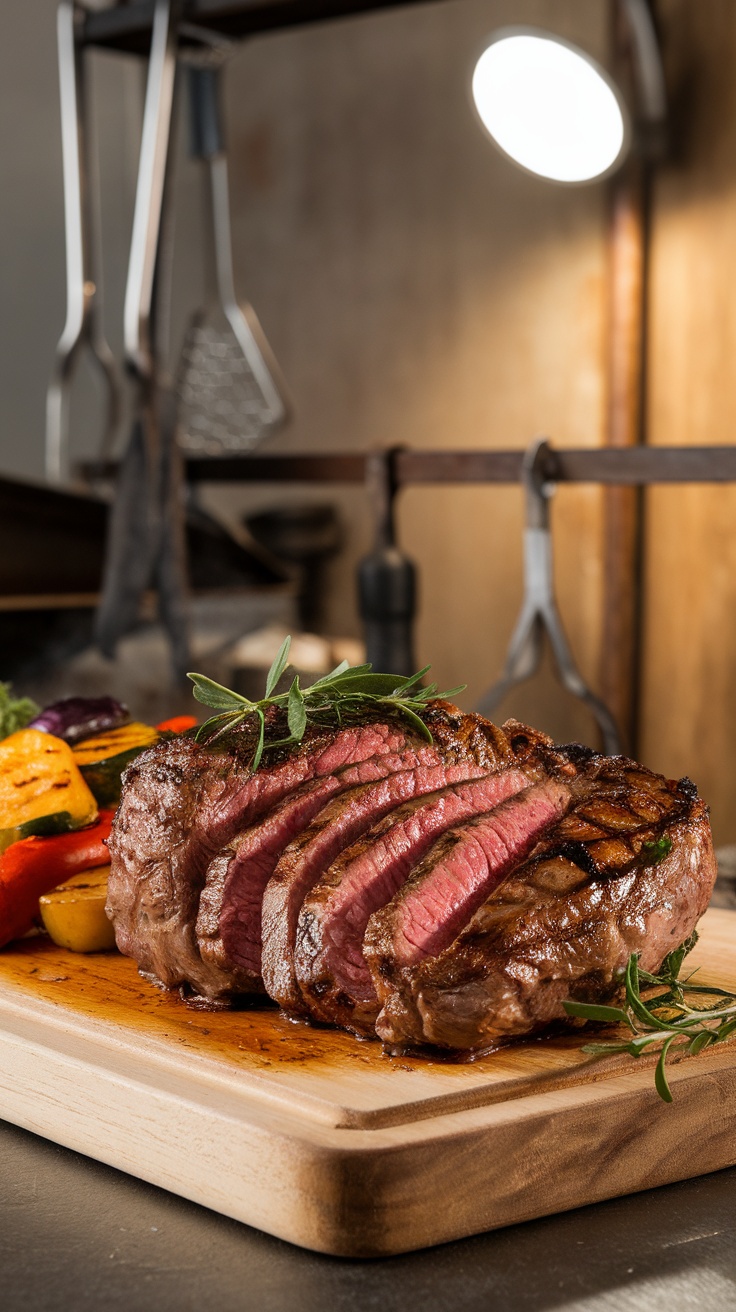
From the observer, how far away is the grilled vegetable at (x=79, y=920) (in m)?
1.70

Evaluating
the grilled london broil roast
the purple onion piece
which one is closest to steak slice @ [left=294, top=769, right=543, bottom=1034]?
the grilled london broil roast

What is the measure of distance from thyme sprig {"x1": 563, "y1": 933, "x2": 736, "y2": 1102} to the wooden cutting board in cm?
2

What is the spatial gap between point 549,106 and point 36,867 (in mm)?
2409

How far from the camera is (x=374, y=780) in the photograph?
1.54 m

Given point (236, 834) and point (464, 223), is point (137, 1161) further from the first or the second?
point (464, 223)

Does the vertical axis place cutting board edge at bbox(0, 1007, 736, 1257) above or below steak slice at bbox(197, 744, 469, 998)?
below

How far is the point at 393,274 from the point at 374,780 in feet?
12.9

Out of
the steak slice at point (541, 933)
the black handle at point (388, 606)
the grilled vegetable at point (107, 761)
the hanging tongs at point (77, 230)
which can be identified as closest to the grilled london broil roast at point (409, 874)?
the steak slice at point (541, 933)

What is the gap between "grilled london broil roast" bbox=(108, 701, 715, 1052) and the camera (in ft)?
4.32

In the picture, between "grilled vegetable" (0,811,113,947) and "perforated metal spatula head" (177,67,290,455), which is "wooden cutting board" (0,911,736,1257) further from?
"perforated metal spatula head" (177,67,290,455)

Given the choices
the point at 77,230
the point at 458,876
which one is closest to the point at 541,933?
the point at 458,876

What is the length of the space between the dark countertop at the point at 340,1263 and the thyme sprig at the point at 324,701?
20.7 inches

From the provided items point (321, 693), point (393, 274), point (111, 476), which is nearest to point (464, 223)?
point (393, 274)

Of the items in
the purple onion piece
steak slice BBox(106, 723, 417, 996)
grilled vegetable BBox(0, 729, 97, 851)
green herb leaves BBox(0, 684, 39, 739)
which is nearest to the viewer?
steak slice BBox(106, 723, 417, 996)
